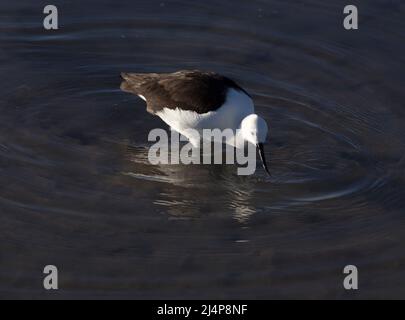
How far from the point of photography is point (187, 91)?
10164 mm

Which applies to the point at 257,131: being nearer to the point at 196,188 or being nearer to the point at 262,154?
the point at 262,154

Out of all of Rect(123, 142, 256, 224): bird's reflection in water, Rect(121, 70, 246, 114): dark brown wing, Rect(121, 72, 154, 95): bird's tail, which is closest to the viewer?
Rect(123, 142, 256, 224): bird's reflection in water

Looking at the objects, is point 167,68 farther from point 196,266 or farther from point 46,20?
point 196,266

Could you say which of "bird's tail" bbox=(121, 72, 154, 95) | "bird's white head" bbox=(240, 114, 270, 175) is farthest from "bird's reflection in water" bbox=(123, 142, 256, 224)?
"bird's tail" bbox=(121, 72, 154, 95)

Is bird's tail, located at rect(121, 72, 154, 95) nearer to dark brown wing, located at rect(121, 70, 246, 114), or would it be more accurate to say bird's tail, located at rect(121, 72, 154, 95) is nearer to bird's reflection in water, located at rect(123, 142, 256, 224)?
dark brown wing, located at rect(121, 70, 246, 114)

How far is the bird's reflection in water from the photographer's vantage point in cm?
941

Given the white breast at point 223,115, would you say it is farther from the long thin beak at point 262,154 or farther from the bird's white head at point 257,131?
the long thin beak at point 262,154

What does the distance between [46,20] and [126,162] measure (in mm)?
3332

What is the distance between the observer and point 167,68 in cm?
1183

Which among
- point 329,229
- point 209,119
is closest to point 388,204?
point 329,229

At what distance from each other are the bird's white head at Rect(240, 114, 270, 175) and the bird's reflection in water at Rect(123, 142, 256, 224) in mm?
366

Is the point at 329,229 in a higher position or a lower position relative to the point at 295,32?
lower

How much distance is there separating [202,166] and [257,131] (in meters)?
0.89
